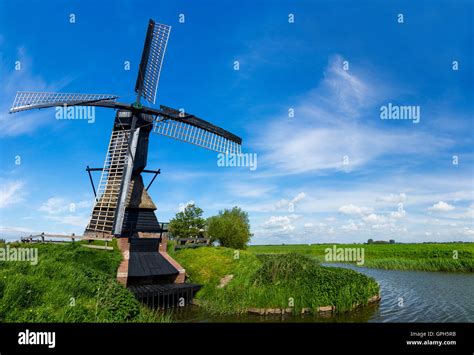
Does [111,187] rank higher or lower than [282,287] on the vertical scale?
higher

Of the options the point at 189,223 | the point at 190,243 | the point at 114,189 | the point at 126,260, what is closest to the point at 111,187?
the point at 114,189

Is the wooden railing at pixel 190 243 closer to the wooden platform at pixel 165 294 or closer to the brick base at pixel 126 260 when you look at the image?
the brick base at pixel 126 260

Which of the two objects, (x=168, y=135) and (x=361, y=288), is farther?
(x=168, y=135)

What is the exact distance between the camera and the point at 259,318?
15820 millimetres

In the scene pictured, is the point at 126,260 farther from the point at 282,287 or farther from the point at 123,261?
the point at 282,287

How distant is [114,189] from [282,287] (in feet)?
37.9

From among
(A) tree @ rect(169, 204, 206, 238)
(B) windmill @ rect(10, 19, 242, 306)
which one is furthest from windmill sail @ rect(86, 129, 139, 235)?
(A) tree @ rect(169, 204, 206, 238)

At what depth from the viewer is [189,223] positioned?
114 feet

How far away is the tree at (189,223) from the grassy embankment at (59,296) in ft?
62.0

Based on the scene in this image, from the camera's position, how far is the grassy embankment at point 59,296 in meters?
9.56
